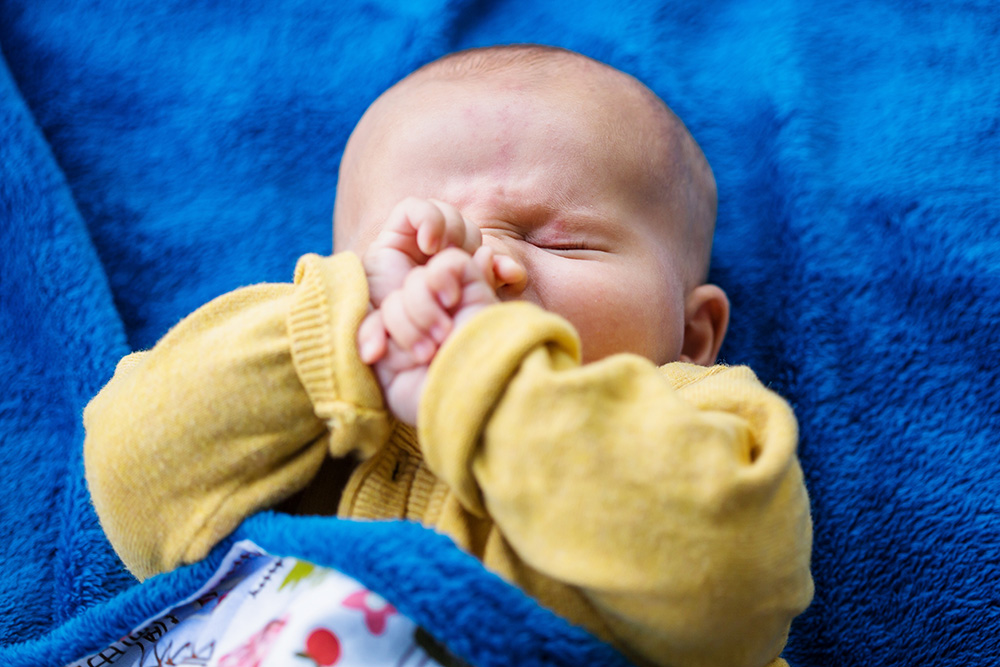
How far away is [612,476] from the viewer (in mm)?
795

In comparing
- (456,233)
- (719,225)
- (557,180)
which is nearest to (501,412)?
(456,233)

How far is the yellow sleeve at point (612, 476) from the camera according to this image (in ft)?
2.60

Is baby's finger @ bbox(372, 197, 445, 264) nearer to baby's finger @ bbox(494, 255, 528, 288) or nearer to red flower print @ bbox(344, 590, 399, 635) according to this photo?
baby's finger @ bbox(494, 255, 528, 288)

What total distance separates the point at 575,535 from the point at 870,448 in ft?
2.66

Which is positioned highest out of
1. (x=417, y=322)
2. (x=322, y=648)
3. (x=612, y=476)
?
(x=417, y=322)

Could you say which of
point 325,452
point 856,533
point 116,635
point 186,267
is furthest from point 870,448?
point 186,267

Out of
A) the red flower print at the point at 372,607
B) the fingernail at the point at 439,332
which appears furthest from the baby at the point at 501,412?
the red flower print at the point at 372,607

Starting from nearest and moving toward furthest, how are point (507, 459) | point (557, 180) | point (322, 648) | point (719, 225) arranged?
point (507, 459)
point (322, 648)
point (557, 180)
point (719, 225)

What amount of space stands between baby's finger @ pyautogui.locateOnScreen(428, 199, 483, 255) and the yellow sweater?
109mm

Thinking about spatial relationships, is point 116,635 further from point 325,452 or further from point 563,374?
point 563,374

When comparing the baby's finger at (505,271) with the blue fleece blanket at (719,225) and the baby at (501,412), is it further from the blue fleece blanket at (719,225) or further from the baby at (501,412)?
the blue fleece blanket at (719,225)

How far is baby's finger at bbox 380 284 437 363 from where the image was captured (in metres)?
0.87

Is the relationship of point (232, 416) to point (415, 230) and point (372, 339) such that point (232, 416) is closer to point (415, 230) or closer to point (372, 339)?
point (372, 339)

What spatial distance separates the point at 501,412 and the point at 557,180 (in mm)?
505
